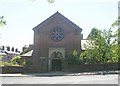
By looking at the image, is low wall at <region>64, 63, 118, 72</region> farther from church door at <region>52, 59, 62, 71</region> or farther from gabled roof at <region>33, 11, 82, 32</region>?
gabled roof at <region>33, 11, 82, 32</region>

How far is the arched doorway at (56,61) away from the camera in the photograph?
199 ft

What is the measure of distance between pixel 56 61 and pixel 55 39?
4.51 m

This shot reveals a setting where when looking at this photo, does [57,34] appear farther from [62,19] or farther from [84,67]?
[84,67]

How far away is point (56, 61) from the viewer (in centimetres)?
6109

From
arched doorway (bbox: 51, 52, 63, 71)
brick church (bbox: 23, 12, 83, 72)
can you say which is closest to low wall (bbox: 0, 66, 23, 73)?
brick church (bbox: 23, 12, 83, 72)

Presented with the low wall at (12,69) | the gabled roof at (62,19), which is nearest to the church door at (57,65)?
the low wall at (12,69)

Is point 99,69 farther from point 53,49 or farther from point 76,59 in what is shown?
point 53,49

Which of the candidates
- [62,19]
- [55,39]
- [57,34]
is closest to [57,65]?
[55,39]

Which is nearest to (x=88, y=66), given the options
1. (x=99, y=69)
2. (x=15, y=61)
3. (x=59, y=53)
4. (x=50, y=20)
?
(x=99, y=69)

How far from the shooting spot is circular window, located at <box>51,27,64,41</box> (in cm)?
6266

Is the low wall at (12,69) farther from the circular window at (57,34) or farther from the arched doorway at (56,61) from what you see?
the circular window at (57,34)

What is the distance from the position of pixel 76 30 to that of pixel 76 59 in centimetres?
794

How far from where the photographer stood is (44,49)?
6228 centimetres

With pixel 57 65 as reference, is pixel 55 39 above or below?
above
